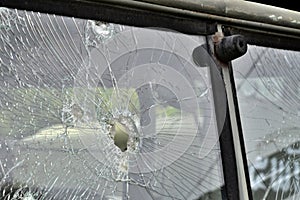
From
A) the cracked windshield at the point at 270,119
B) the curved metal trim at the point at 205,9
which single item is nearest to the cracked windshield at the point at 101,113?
the curved metal trim at the point at 205,9

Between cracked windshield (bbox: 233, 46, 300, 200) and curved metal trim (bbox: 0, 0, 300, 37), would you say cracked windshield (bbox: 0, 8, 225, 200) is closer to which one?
curved metal trim (bbox: 0, 0, 300, 37)

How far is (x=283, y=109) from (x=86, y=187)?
724 millimetres

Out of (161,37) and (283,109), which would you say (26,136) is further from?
(283,109)

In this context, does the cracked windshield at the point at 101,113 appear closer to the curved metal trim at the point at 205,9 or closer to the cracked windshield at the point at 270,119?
the curved metal trim at the point at 205,9

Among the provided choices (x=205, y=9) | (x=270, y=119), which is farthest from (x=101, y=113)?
(x=270, y=119)

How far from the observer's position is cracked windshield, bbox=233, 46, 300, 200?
5.20 ft

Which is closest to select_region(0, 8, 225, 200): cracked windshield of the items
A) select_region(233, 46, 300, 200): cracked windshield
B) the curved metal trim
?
the curved metal trim

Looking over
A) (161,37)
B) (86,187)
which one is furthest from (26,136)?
(161,37)

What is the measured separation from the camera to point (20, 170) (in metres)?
1.25

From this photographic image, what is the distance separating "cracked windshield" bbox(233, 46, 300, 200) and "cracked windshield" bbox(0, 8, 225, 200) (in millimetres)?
131

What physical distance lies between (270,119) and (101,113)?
0.56 metres

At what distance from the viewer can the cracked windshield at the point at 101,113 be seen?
1.29 m

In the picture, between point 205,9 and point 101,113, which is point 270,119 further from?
point 101,113

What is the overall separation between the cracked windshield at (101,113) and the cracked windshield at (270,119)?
131 mm
